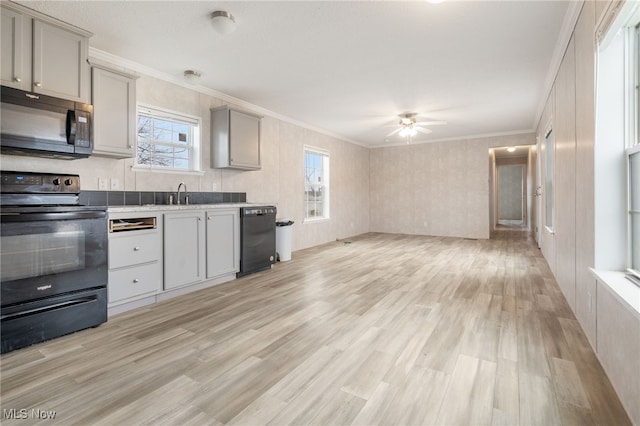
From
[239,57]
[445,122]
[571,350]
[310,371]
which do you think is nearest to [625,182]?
[571,350]

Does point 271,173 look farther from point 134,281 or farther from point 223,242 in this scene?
point 134,281

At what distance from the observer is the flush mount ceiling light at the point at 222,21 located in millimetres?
2592

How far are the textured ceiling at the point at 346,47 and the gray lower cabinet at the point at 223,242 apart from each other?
1.80 metres

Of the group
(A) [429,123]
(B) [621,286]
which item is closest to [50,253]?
(B) [621,286]

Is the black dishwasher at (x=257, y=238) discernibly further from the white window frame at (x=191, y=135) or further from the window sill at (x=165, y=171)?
the white window frame at (x=191, y=135)

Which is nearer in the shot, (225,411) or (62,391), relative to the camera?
(225,411)

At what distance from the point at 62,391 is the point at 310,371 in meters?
1.40

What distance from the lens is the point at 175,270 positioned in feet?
11.1

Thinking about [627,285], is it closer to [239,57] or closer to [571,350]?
[571,350]

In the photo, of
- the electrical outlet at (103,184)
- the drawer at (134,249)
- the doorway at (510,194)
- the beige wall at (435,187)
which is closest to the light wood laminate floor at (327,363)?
the drawer at (134,249)

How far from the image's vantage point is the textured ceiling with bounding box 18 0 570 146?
8.48 ft

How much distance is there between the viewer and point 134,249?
119 inches

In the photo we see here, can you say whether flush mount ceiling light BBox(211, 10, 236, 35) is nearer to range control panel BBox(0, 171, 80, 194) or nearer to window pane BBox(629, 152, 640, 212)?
range control panel BBox(0, 171, 80, 194)

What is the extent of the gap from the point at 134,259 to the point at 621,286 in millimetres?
3702
